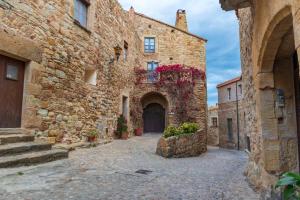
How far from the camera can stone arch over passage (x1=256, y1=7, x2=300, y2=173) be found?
310cm

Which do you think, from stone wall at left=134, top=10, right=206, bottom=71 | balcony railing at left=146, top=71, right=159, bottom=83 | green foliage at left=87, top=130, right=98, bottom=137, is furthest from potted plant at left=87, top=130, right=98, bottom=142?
stone wall at left=134, top=10, right=206, bottom=71

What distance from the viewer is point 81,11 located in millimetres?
7859

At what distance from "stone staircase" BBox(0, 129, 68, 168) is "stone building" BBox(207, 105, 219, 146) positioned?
17.6m

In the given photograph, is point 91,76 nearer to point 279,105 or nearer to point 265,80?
point 265,80

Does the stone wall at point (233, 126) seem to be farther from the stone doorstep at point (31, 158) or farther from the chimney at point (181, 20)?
the stone doorstep at point (31, 158)

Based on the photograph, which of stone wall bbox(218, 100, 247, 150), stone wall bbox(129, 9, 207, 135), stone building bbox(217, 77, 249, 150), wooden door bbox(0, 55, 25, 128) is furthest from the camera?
stone building bbox(217, 77, 249, 150)

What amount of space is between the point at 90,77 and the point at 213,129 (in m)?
15.8

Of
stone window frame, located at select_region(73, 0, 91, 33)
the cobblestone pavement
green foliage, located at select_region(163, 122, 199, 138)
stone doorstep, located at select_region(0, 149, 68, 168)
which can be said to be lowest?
the cobblestone pavement

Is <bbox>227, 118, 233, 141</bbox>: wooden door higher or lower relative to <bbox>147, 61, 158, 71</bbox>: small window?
lower

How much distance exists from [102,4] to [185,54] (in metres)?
7.84

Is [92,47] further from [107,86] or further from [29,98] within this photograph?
[29,98]

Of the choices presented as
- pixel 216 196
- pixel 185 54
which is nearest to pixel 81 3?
pixel 216 196

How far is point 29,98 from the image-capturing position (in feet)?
18.2

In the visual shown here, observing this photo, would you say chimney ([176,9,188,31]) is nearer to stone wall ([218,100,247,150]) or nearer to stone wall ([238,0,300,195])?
stone wall ([218,100,247,150])
